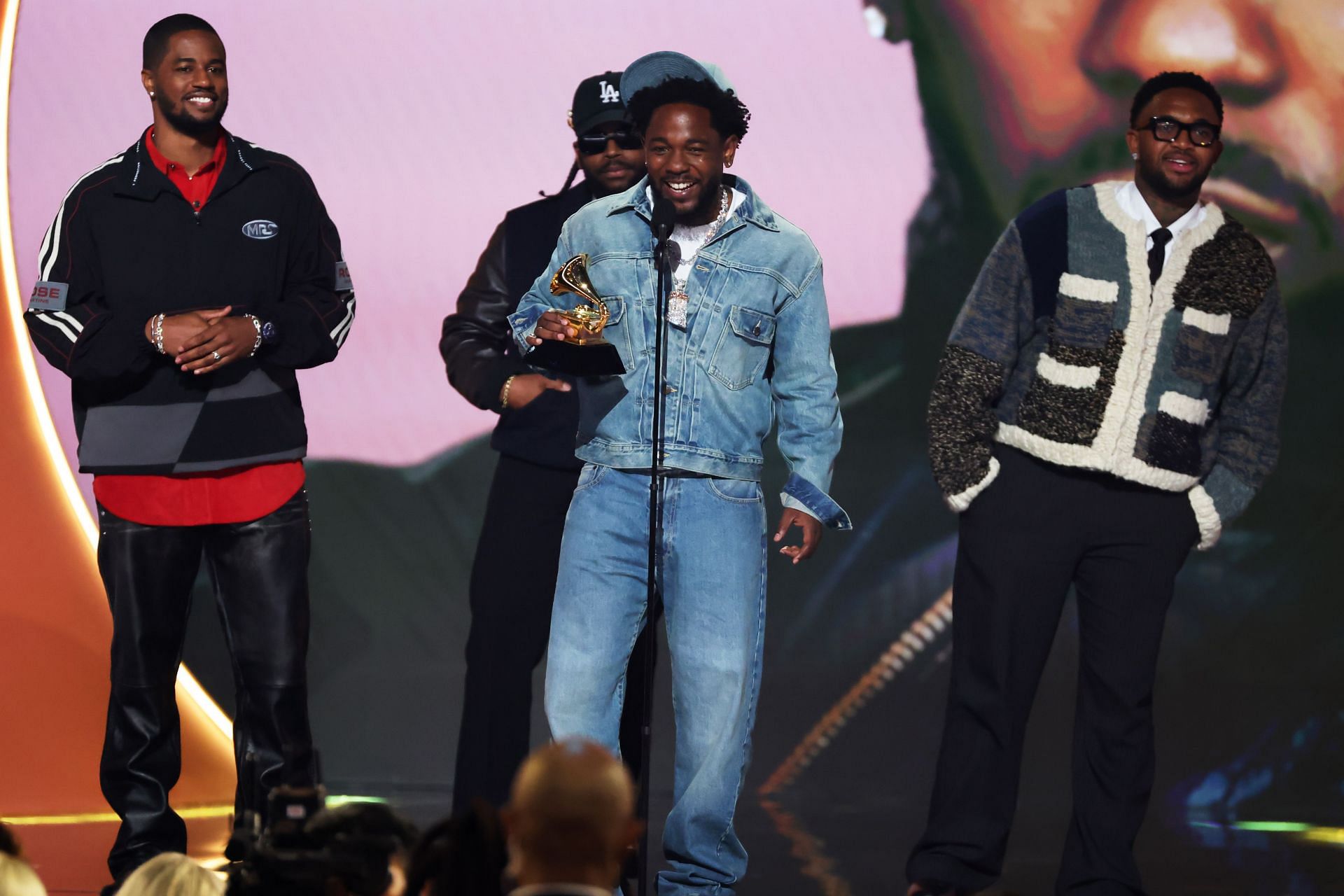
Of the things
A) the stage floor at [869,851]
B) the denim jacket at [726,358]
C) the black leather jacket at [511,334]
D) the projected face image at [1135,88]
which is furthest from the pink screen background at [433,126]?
the denim jacket at [726,358]

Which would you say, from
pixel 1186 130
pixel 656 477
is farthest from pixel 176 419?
pixel 1186 130

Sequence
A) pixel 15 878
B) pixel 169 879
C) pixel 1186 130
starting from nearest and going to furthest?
pixel 15 878, pixel 169 879, pixel 1186 130

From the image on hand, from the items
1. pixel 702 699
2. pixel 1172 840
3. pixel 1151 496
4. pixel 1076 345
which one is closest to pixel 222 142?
pixel 702 699

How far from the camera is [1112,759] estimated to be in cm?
397

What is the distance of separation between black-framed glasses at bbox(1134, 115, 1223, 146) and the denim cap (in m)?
0.94

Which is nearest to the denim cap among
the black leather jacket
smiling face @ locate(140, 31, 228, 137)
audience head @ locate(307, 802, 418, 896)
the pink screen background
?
the black leather jacket

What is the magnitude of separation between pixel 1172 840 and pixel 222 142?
10.7 feet

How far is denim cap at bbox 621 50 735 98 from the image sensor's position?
4023mm

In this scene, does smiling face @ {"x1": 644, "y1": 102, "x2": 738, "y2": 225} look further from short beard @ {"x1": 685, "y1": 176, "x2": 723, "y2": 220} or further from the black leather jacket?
the black leather jacket

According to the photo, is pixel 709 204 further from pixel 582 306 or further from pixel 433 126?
pixel 433 126

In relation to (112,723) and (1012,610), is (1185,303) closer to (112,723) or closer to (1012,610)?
(1012,610)

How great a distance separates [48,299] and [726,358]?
5.05ft

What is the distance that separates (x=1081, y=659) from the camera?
402cm

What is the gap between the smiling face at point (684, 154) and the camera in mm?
3922
